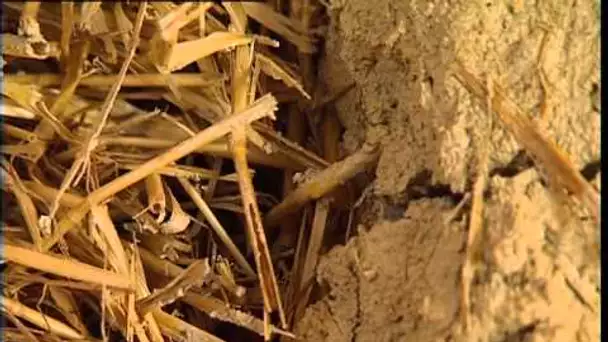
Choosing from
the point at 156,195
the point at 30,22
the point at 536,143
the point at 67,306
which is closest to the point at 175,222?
the point at 156,195

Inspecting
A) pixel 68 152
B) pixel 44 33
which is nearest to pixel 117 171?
pixel 68 152

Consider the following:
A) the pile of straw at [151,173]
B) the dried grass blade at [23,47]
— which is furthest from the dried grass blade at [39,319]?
the dried grass blade at [23,47]

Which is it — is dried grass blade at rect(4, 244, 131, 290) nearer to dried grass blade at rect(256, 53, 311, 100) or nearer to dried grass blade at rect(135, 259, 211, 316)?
dried grass blade at rect(135, 259, 211, 316)

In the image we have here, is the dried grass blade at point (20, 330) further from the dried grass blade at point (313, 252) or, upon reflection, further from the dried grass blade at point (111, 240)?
the dried grass blade at point (313, 252)

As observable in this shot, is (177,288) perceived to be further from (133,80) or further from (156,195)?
(133,80)

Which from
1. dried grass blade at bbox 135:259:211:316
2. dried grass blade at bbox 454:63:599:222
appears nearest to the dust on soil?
dried grass blade at bbox 454:63:599:222
